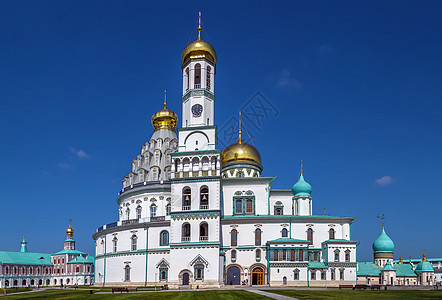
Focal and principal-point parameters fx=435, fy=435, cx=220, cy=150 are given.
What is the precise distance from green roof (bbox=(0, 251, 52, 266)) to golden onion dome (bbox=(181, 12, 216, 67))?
2554 inches

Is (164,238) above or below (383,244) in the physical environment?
above

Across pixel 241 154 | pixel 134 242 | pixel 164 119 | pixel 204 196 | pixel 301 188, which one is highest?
pixel 164 119

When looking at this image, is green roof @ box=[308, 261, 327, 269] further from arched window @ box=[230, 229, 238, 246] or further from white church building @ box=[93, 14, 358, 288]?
arched window @ box=[230, 229, 238, 246]

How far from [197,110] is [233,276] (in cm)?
2091

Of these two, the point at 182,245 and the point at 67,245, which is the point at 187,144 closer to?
the point at 182,245

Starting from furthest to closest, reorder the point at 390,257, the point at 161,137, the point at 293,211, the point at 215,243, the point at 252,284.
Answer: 1. the point at 390,257
2. the point at 161,137
3. the point at 293,211
4. the point at 252,284
5. the point at 215,243

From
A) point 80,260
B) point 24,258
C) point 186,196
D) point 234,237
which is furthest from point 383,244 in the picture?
point 24,258

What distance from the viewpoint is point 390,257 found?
2884 inches

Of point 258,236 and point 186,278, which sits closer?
point 186,278

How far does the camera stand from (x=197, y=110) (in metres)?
54.4

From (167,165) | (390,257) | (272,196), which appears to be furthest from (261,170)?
(390,257)

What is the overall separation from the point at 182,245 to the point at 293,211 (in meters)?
18.1

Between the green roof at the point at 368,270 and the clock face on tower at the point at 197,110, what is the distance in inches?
1321

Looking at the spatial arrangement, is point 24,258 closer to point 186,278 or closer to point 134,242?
point 134,242
